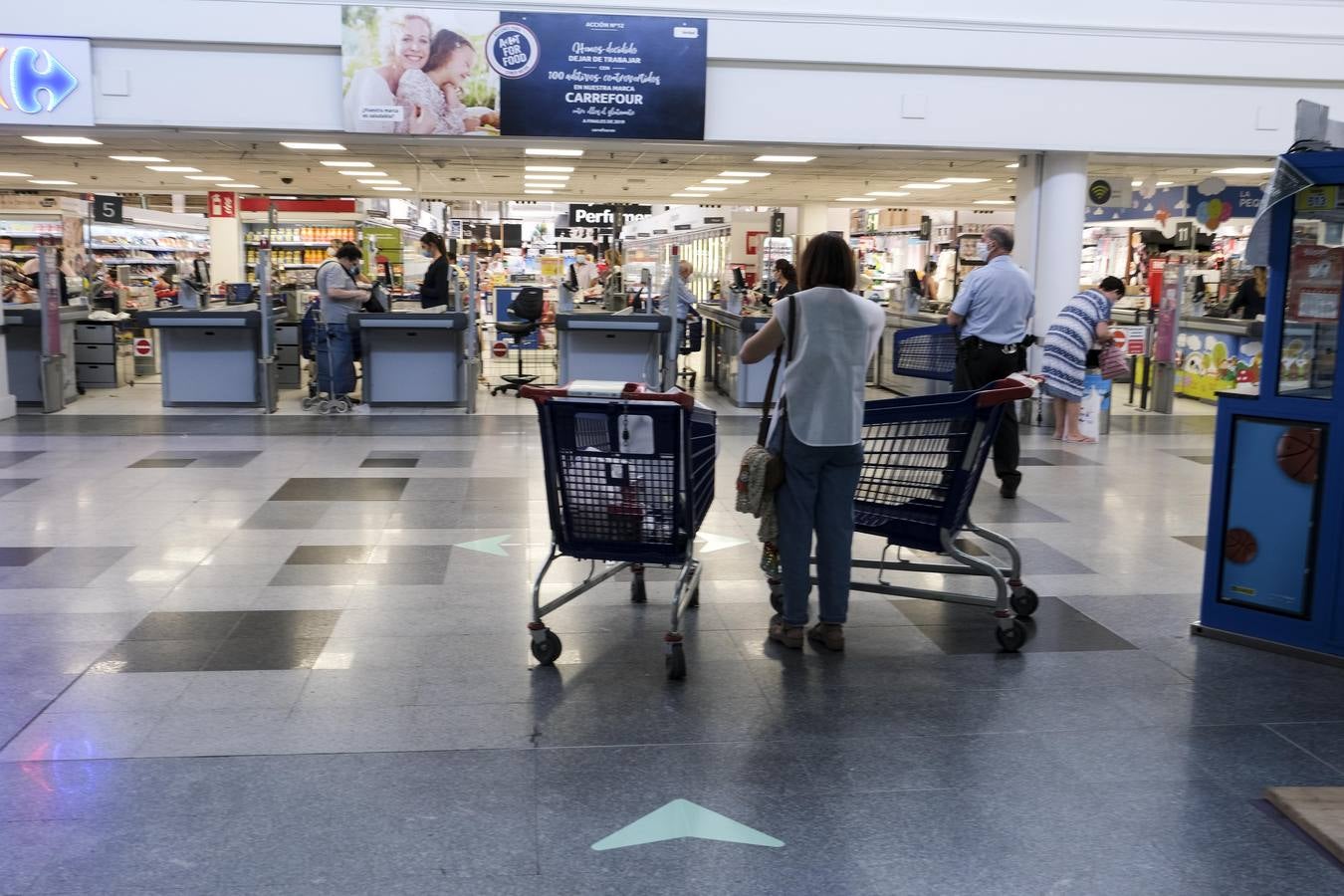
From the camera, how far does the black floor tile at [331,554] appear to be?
19.8ft

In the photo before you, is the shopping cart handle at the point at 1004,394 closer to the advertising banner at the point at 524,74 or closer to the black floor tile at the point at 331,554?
the black floor tile at the point at 331,554

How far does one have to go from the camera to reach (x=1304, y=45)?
11.5 meters

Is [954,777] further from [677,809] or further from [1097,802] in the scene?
[677,809]

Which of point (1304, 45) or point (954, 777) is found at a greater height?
point (1304, 45)

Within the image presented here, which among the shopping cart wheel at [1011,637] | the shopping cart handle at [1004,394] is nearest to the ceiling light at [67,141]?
the shopping cart handle at [1004,394]

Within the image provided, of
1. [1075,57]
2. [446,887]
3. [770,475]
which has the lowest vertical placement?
[446,887]

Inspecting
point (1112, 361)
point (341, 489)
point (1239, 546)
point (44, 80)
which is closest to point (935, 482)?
point (1239, 546)

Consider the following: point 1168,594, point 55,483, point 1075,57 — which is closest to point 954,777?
point 1168,594

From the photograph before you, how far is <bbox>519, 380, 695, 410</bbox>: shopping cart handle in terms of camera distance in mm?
4164

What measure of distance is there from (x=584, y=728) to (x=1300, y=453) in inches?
115

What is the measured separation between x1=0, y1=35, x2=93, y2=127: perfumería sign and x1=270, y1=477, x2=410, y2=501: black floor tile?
4.66m

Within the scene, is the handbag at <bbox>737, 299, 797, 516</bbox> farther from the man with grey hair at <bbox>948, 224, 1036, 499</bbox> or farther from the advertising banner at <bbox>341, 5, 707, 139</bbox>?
the advertising banner at <bbox>341, 5, 707, 139</bbox>

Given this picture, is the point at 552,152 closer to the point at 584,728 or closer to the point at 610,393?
the point at 610,393

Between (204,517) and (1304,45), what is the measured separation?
35.6ft
